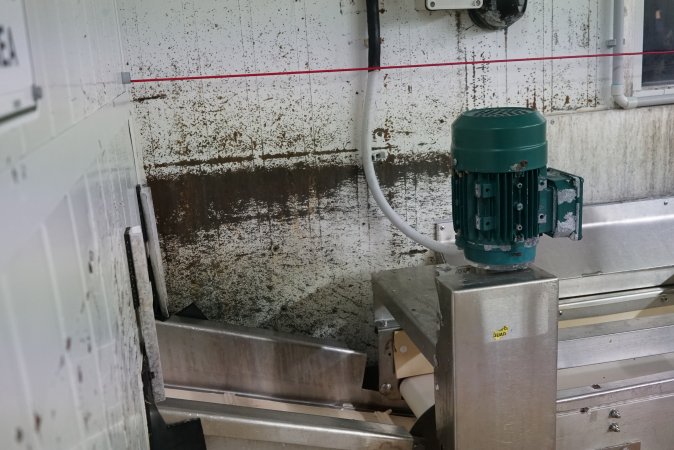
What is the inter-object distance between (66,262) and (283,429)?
40.6 inches

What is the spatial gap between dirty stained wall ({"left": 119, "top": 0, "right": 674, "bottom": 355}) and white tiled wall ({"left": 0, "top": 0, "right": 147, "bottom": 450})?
87cm

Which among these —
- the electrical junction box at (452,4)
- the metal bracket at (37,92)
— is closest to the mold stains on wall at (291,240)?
the electrical junction box at (452,4)

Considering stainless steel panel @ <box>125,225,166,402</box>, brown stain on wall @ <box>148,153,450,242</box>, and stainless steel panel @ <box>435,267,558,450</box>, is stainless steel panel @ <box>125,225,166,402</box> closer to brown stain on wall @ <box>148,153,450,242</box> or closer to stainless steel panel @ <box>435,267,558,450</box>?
stainless steel panel @ <box>435,267,558,450</box>

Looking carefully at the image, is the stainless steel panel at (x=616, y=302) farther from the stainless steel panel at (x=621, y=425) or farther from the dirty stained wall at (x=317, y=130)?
the stainless steel panel at (x=621, y=425)

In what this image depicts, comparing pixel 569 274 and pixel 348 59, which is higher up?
pixel 348 59

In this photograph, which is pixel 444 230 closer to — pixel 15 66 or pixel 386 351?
pixel 386 351

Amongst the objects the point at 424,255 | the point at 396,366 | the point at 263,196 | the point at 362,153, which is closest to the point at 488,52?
the point at 362,153

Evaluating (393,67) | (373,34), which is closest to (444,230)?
(393,67)

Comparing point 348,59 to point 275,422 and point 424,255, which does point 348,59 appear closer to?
point 424,255

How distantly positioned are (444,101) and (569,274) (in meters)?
0.76

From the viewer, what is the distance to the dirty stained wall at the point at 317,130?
1.88 metres

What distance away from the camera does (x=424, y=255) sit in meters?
2.17

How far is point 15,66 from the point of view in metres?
0.44

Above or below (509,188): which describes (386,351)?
below
